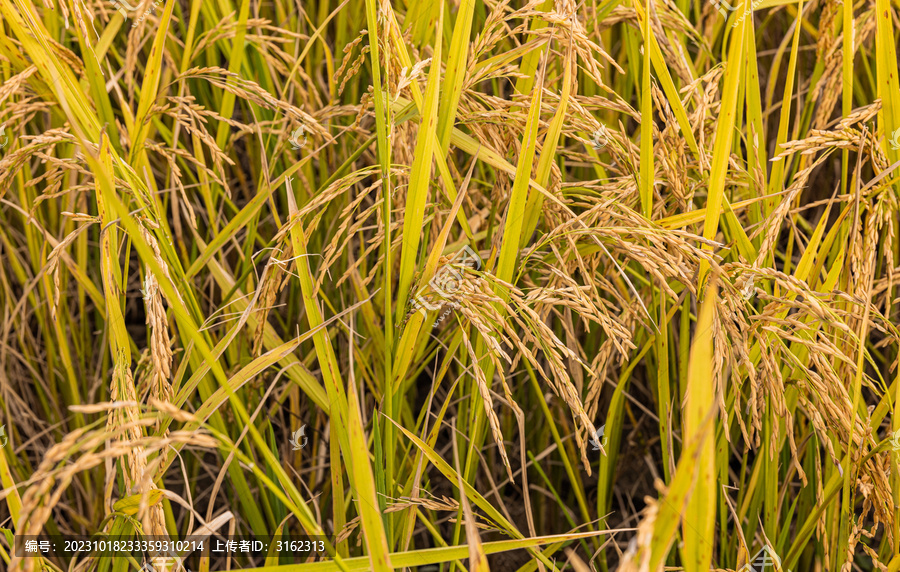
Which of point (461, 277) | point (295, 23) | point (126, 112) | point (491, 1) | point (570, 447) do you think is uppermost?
point (295, 23)

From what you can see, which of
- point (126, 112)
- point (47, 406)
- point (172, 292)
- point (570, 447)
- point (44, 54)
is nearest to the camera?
point (172, 292)

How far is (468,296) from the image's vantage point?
726mm

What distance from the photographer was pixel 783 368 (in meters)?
0.95

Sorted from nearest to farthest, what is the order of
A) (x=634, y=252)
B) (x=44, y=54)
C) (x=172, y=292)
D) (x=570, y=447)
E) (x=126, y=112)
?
(x=172, y=292) → (x=634, y=252) → (x=44, y=54) → (x=126, y=112) → (x=570, y=447)

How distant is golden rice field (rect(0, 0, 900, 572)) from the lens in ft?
2.42

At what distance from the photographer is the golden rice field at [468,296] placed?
2.42 feet

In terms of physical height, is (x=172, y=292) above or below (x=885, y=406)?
above

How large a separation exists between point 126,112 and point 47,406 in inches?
29.8

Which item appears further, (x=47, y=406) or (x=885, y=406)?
(x=47, y=406)

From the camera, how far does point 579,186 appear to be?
99cm

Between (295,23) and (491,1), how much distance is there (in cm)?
68

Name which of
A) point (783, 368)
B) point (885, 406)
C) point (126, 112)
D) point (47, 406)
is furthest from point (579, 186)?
point (47, 406)

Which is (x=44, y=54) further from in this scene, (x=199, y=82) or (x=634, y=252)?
(x=634, y=252)

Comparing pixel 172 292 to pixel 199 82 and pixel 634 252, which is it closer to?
pixel 634 252
